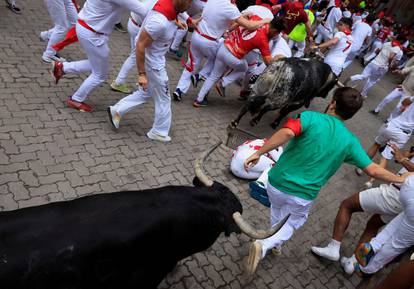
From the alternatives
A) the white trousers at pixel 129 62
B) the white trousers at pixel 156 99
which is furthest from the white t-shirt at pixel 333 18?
the white trousers at pixel 156 99

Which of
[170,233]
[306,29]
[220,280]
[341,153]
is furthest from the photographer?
[306,29]

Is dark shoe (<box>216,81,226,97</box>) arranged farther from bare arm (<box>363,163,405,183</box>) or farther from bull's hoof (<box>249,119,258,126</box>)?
bare arm (<box>363,163,405,183</box>)

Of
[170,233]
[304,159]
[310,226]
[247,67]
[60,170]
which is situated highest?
[304,159]

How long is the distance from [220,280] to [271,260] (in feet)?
2.61

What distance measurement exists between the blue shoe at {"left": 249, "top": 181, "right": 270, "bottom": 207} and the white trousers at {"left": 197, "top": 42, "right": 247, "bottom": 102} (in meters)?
2.42

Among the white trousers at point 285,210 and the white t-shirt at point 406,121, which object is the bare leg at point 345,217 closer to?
the white trousers at point 285,210

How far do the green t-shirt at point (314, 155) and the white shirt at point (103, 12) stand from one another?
8.60ft

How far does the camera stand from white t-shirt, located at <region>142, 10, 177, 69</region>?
12.5 ft

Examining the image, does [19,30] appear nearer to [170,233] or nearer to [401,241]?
[170,233]

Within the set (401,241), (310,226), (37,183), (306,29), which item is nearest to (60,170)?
(37,183)

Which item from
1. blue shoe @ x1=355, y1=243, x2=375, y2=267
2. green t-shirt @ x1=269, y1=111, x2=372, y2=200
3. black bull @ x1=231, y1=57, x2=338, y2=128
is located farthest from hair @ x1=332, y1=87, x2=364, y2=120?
black bull @ x1=231, y1=57, x2=338, y2=128

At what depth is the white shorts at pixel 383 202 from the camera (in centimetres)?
376

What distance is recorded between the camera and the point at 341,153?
9.89 feet

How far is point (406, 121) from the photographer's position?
5.92 m
